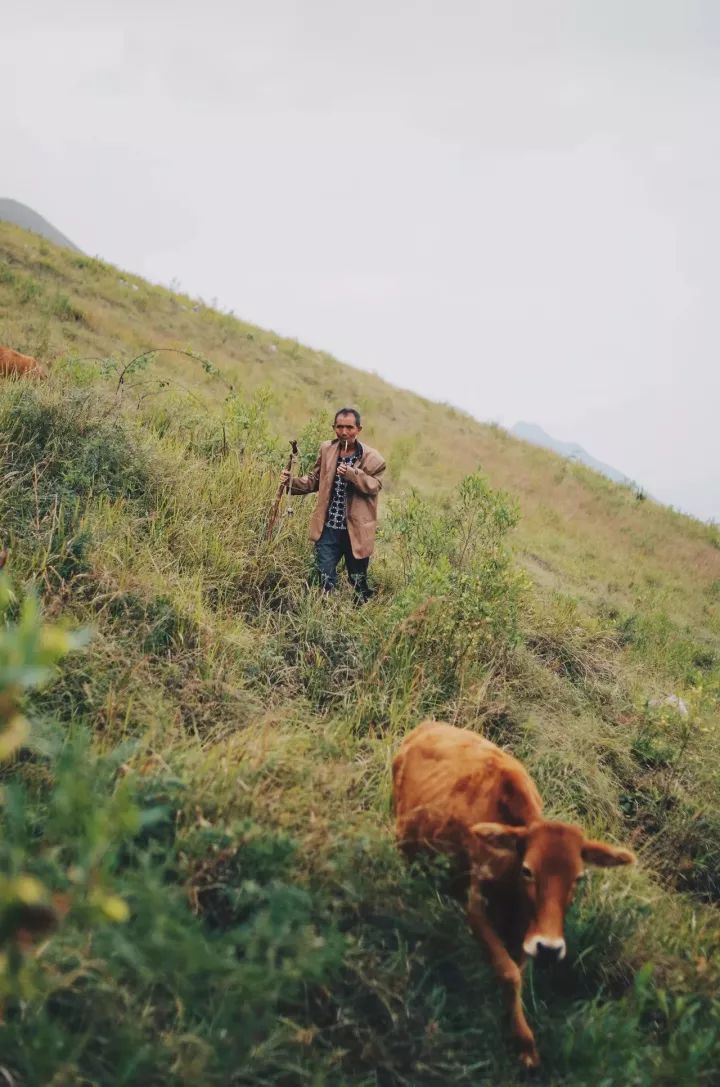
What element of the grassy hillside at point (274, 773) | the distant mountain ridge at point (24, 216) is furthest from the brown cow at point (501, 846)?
the distant mountain ridge at point (24, 216)

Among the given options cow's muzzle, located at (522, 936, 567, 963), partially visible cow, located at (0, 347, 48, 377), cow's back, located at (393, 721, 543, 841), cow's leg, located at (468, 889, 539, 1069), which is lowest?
cow's leg, located at (468, 889, 539, 1069)

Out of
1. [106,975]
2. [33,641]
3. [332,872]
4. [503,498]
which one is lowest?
[106,975]

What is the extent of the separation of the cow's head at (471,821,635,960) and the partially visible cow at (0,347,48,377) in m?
6.60

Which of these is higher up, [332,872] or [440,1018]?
[332,872]

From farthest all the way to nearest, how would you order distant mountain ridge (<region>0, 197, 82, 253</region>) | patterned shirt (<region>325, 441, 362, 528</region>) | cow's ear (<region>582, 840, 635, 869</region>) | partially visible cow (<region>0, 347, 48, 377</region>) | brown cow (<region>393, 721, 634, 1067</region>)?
distant mountain ridge (<region>0, 197, 82, 253</region>) < partially visible cow (<region>0, 347, 48, 377</region>) < patterned shirt (<region>325, 441, 362, 528</region>) < cow's ear (<region>582, 840, 635, 869</region>) < brown cow (<region>393, 721, 634, 1067</region>)

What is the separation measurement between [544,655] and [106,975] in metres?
5.02

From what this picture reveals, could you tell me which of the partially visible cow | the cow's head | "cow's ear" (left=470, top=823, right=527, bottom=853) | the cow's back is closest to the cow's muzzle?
the cow's head

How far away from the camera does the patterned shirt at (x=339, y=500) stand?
583 cm

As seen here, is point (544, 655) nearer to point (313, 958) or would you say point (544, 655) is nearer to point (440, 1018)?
point (440, 1018)

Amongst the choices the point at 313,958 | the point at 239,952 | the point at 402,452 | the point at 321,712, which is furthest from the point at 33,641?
the point at 402,452

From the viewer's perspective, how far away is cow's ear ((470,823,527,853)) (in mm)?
2727

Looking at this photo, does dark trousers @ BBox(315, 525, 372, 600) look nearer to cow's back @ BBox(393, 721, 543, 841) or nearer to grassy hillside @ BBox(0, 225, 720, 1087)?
grassy hillside @ BBox(0, 225, 720, 1087)

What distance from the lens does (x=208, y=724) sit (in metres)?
4.01

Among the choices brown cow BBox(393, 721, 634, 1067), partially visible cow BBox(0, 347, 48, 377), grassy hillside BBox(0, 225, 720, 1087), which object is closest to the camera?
grassy hillside BBox(0, 225, 720, 1087)
